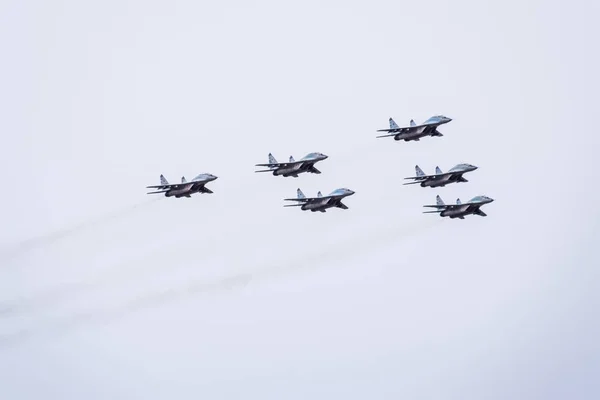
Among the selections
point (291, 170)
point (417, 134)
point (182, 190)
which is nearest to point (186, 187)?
point (182, 190)

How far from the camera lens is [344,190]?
127250mm

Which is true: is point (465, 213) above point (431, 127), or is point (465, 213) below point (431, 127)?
below

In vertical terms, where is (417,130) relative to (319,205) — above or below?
above

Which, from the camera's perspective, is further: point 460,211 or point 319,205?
point 460,211

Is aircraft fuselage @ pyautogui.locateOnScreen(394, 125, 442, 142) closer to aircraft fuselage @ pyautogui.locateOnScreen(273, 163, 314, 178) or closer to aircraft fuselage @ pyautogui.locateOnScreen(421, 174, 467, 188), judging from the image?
aircraft fuselage @ pyautogui.locateOnScreen(421, 174, 467, 188)

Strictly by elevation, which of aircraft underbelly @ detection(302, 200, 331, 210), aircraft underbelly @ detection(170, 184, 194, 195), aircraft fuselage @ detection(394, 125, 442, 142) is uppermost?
aircraft fuselage @ detection(394, 125, 442, 142)

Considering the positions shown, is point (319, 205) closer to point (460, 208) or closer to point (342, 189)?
point (342, 189)

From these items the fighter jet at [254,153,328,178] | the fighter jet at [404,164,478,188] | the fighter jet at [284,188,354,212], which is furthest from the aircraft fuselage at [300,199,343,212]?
the fighter jet at [404,164,478,188]

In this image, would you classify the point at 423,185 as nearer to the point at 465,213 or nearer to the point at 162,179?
the point at 465,213

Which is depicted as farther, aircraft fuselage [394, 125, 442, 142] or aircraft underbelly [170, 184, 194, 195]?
aircraft fuselage [394, 125, 442, 142]

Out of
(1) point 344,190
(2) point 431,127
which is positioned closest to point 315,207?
(1) point 344,190

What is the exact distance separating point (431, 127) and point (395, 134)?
3.46 meters

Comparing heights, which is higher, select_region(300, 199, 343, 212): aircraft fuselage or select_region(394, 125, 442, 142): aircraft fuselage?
select_region(394, 125, 442, 142): aircraft fuselage

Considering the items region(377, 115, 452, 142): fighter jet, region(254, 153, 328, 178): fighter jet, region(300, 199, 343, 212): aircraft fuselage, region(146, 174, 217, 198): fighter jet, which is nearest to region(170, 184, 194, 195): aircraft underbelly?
region(146, 174, 217, 198): fighter jet
